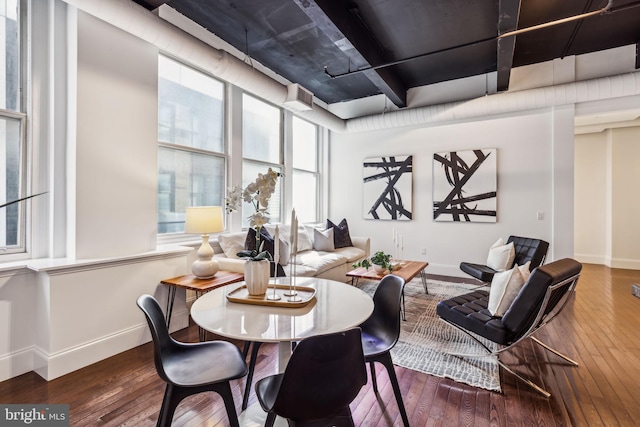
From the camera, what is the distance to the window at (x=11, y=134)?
2.29 meters

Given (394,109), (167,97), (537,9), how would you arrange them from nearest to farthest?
(537,9) < (167,97) < (394,109)

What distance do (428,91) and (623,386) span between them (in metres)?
4.78

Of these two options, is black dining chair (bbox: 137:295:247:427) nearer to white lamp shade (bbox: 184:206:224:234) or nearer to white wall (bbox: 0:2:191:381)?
white wall (bbox: 0:2:191:381)

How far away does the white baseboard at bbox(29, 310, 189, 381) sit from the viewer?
86.0 inches

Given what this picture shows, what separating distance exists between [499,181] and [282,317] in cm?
492

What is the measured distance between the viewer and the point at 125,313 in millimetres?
2619

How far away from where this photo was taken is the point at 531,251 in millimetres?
4082

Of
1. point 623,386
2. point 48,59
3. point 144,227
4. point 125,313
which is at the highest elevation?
point 48,59

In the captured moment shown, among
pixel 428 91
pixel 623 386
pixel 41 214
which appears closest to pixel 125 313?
pixel 41 214

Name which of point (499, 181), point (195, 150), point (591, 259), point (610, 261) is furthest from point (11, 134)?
point (591, 259)

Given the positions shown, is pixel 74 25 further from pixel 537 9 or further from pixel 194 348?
pixel 537 9

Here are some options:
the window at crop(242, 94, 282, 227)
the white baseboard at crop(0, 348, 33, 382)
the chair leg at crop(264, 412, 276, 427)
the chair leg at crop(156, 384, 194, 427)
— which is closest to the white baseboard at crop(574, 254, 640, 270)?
the window at crop(242, 94, 282, 227)

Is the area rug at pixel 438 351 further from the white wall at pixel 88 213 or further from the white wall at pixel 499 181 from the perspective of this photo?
the white wall at pixel 88 213

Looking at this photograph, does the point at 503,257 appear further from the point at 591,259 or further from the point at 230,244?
the point at 591,259
